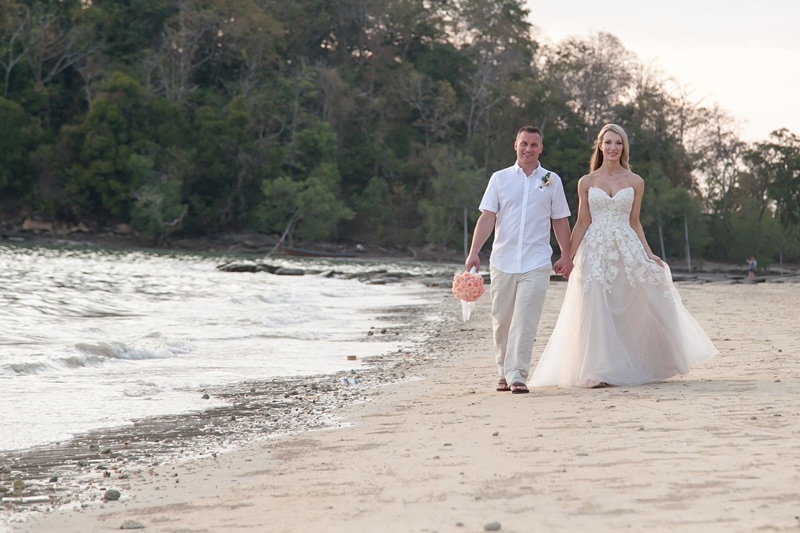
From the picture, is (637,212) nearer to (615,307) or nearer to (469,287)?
(615,307)

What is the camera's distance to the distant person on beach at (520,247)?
681cm

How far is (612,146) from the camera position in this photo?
23.7ft

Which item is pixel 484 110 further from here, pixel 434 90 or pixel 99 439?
pixel 99 439

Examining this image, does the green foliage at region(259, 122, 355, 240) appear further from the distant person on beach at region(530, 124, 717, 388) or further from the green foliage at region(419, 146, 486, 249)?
the distant person on beach at region(530, 124, 717, 388)

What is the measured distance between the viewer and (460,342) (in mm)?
11820

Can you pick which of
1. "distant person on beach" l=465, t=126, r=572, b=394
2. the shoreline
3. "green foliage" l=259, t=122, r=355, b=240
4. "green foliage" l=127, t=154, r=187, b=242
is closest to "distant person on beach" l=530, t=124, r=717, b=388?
"distant person on beach" l=465, t=126, r=572, b=394

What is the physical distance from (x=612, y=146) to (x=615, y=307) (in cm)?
107

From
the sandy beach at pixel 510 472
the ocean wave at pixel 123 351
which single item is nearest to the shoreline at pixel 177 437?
the sandy beach at pixel 510 472

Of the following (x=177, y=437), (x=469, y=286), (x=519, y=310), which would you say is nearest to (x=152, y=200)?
(x=469, y=286)

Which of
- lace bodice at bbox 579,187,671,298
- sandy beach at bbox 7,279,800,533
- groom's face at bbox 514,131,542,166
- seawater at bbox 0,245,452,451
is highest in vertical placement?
groom's face at bbox 514,131,542,166

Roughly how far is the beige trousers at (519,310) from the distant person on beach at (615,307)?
1.02ft

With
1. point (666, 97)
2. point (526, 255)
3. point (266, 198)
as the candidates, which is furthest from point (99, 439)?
point (666, 97)

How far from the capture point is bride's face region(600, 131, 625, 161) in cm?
723

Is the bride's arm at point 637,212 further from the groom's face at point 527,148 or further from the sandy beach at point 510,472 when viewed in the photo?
the sandy beach at point 510,472
